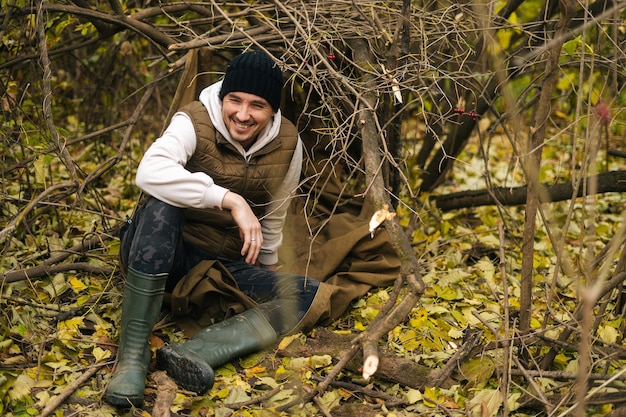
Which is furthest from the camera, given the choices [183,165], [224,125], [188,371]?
[224,125]

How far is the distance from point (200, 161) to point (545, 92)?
1.34 meters

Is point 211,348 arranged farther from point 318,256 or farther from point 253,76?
point 253,76

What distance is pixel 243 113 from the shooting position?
9.77 feet

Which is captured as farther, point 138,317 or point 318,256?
point 318,256

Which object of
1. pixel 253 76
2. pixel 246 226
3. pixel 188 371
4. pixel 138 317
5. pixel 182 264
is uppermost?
pixel 253 76

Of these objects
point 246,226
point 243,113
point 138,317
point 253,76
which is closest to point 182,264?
point 138,317

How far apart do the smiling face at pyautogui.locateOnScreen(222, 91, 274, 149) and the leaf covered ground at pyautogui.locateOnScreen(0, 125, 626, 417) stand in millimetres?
830

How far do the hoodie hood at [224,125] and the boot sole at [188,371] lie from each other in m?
0.85

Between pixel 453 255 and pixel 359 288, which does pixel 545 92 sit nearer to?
pixel 359 288

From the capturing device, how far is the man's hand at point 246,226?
2746 mm

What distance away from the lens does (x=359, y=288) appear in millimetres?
→ 3449

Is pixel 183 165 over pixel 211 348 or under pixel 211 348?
over

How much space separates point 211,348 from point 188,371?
16 centimetres

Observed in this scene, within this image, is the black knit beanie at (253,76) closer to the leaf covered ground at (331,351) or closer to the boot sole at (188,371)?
the leaf covered ground at (331,351)
